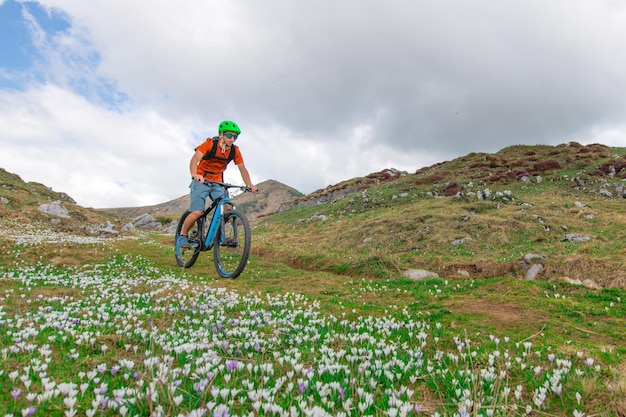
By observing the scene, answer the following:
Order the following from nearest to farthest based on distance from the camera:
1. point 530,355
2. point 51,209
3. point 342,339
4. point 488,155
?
point 530,355 → point 342,339 → point 51,209 → point 488,155

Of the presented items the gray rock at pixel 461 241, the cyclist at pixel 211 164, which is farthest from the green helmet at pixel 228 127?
the gray rock at pixel 461 241

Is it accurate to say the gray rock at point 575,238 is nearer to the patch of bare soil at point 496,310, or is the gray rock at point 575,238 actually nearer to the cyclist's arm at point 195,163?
the patch of bare soil at point 496,310

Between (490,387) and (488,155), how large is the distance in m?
52.1

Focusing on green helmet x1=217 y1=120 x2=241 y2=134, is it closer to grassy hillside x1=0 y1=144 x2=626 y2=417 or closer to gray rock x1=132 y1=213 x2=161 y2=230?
grassy hillside x1=0 y1=144 x2=626 y2=417

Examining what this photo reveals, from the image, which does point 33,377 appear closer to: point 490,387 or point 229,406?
point 229,406

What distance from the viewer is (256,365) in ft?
13.3

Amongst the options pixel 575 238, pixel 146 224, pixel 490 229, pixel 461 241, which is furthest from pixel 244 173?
pixel 146 224

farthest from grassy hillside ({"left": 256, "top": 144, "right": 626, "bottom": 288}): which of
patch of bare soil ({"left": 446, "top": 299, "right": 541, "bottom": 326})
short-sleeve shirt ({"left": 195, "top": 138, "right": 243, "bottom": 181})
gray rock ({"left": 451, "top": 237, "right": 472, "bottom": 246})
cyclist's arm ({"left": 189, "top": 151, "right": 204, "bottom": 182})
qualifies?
cyclist's arm ({"left": 189, "top": 151, "right": 204, "bottom": 182})

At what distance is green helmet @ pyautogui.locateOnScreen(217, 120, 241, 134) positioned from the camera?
12.2 meters

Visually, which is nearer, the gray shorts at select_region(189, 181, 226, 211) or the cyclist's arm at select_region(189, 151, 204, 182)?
the cyclist's arm at select_region(189, 151, 204, 182)

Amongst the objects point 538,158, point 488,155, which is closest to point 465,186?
point 538,158

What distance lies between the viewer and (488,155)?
49625mm

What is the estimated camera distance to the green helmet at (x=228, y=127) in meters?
12.2

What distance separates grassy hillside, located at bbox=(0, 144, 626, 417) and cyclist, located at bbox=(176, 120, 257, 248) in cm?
253
